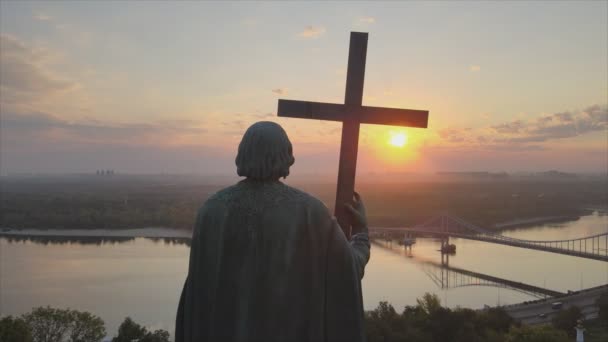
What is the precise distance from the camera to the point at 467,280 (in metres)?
17.1

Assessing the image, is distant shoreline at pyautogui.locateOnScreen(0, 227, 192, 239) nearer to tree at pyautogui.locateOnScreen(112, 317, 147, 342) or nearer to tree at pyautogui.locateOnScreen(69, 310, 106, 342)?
tree at pyautogui.locateOnScreen(69, 310, 106, 342)

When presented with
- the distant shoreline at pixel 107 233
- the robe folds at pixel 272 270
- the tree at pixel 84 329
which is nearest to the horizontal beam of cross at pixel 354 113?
the robe folds at pixel 272 270

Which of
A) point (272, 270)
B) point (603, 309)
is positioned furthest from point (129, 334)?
point (603, 309)

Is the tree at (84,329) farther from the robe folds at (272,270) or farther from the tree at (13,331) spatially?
the robe folds at (272,270)

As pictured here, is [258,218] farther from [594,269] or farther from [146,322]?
[594,269]

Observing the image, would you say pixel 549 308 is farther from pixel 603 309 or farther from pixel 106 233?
pixel 106 233

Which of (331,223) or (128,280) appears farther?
(128,280)

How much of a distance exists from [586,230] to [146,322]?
29.7 metres

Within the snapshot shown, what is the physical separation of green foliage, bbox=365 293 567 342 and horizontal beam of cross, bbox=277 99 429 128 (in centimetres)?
611

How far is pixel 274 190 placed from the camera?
961 millimetres

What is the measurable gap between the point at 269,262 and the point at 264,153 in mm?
212

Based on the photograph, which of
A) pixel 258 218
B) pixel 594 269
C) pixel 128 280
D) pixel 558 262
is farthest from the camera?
pixel 558 262

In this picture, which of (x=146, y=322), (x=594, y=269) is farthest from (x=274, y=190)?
(x=594, y=269)

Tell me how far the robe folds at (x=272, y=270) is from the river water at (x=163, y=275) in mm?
9637
